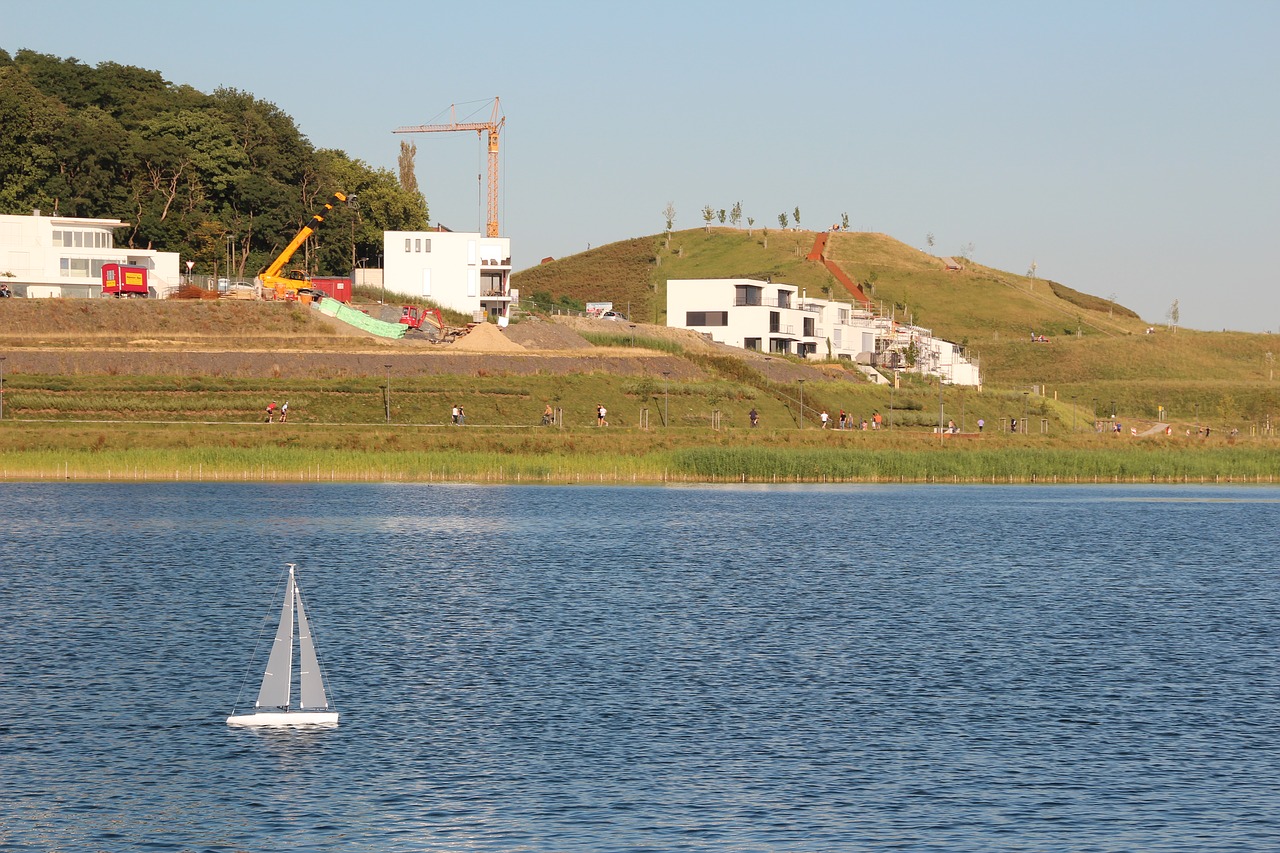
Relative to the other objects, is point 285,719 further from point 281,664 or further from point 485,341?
point 485,341

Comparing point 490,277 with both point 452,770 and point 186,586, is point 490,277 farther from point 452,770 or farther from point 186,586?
point 452,770

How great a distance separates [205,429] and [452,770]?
3402 inches

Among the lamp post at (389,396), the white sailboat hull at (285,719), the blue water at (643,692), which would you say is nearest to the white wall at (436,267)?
the lamp post at (389,396)

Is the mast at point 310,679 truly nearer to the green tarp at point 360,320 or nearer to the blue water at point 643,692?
the blue water at point 643,692

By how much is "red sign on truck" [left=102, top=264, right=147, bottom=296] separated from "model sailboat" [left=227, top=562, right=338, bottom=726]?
13135 centimetres

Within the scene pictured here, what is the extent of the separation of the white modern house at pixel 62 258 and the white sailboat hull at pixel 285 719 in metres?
138

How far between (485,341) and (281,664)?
121412 mm

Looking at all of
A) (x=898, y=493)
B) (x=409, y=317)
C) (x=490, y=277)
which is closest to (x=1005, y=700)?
(x=898, y=493)

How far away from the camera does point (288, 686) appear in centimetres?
3244

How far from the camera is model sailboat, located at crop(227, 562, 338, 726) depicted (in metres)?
31.0

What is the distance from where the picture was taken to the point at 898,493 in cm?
10912

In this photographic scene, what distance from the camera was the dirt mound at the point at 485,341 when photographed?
149500mm

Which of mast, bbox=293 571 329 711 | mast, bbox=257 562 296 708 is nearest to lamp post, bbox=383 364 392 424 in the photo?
mast, bbox=293 571 329 711

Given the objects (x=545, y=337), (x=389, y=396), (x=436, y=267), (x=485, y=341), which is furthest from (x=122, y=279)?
(x=389, y=396)
